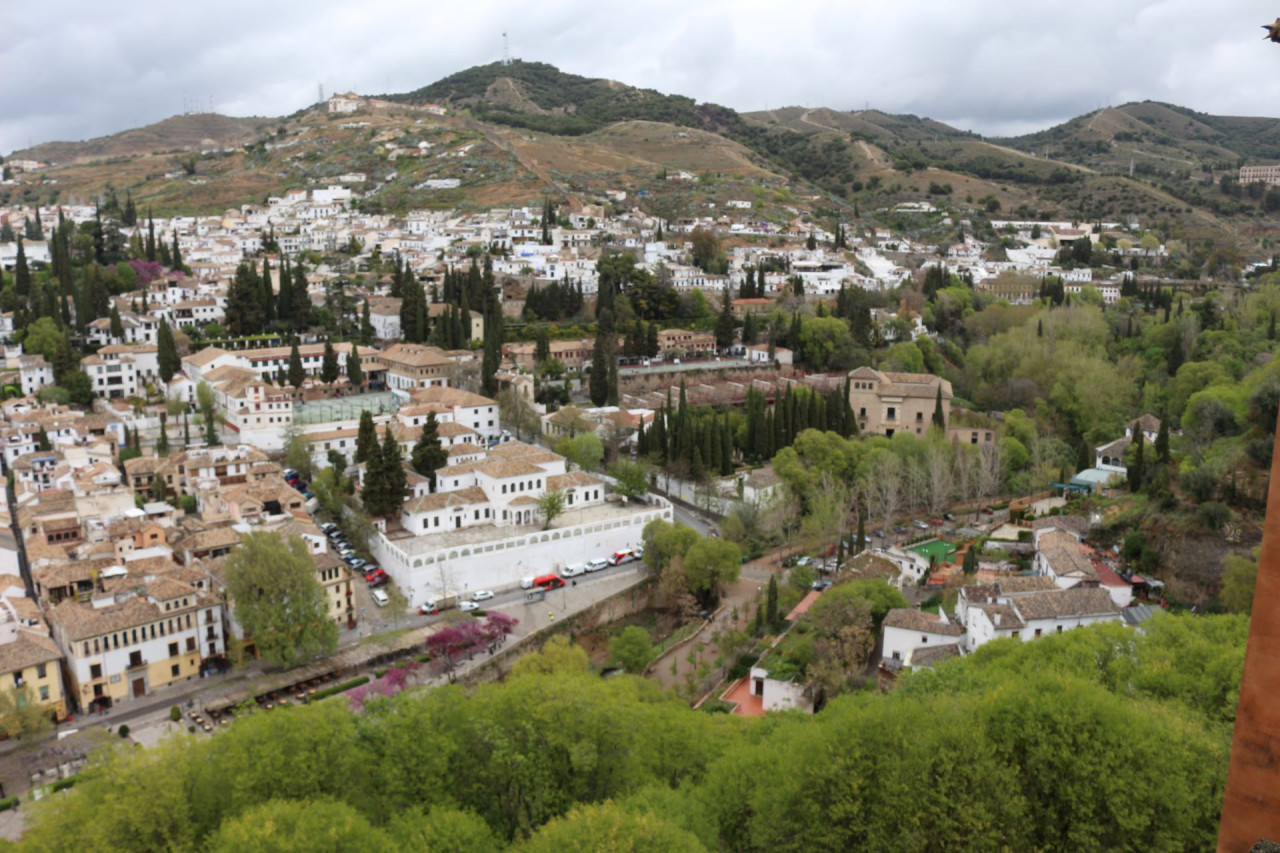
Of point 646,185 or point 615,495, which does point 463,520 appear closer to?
point 615,495

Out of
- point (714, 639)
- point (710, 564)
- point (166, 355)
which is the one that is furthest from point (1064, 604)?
point (166, 355)

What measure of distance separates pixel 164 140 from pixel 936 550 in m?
157

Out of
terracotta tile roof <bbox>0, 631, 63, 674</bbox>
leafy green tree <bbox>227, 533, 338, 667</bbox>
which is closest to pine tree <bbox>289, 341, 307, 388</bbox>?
leafy green tree <bbox>227, 533, 338, 667</bbox>

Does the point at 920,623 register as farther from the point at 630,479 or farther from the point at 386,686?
the point at 630,479

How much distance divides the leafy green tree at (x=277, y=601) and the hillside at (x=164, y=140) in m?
127

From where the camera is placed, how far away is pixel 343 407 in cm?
4334

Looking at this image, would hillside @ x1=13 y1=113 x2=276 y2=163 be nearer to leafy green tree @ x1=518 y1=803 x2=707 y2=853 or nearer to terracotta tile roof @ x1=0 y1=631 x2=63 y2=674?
terracotta tile roof @ x1=0 y1=631 x2=63 y2=674

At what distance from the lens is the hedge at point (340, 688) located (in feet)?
77.3

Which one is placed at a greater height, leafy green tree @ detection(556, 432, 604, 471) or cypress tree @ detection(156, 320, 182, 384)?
cypress tree @ detection(156, 320, 182, 384)

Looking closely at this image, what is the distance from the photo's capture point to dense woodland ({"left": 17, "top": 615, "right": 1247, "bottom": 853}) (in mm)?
12523

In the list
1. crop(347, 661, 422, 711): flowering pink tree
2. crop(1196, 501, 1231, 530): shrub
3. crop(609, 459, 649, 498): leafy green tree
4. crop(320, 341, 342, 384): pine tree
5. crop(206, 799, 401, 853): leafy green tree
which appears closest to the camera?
crop(206, 799, 401, 853): leafy green tree

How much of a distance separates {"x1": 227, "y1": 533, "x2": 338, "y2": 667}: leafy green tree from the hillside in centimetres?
12703

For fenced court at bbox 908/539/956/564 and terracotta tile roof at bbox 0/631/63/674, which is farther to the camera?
fenced court at bbox 908/539/956/564

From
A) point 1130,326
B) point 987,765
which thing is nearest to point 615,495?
point 987,765
